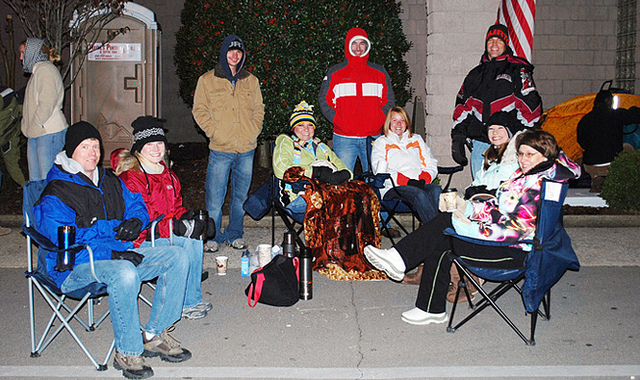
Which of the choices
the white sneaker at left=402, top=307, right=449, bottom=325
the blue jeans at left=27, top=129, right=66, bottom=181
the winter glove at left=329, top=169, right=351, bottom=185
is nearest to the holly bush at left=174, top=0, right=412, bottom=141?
the blue jeans at left=27, top=129, right=66, bottom=181

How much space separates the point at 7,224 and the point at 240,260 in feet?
10.7

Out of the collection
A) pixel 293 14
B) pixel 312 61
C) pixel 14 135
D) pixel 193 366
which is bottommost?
pixel 193 366

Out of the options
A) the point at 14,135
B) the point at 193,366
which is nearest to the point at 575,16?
the point at 14,135

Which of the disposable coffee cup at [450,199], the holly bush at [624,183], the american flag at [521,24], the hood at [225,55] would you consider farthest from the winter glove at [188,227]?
the holly bush at [624,183]

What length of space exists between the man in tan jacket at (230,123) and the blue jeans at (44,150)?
154cm

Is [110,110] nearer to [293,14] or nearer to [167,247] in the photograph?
[293,14]

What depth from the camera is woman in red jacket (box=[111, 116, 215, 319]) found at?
4730 mm

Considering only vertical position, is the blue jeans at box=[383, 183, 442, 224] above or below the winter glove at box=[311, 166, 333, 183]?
below

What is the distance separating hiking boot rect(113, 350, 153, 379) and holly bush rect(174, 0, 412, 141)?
530cm

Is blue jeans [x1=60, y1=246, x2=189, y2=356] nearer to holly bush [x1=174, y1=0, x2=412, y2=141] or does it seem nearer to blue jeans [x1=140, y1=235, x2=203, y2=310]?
blue jeans [x1=140, y1=235, x2=203, y2=310]

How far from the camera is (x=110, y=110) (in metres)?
10.1

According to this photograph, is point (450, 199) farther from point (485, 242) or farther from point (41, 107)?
point (41, 107)

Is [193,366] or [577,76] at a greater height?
[577,76]

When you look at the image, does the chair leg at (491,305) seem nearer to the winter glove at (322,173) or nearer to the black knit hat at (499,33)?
the winter glove at (322,173)
